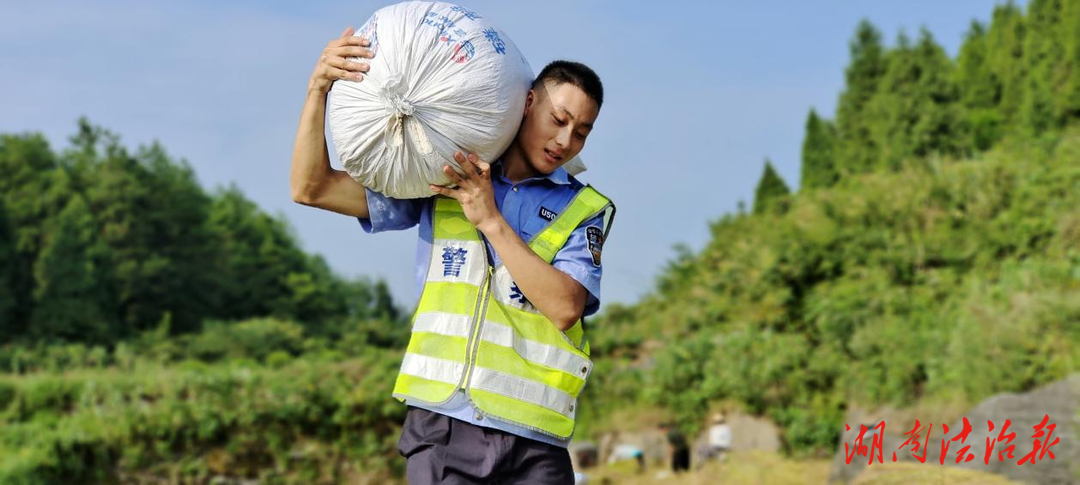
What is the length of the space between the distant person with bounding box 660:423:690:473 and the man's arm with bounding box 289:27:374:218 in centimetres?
1109

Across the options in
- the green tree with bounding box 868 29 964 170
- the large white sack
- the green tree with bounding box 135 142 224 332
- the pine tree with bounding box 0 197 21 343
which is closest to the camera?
the large white sack

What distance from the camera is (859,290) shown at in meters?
14.2

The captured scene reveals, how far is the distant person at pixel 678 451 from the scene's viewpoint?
13.3 metres

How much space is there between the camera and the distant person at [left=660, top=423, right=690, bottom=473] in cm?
1332

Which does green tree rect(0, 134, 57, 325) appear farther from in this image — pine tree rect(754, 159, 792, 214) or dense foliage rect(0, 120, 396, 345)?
pine tree rect(754, 159, 792, 214)

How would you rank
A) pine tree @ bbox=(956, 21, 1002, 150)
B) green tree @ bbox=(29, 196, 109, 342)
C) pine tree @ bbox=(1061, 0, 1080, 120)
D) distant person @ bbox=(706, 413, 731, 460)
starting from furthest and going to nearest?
green tree @ bbox=(29, 196, 109, 342)
pine tree @ bbox=(956, 21, 1002, 150)
pine tree @ bbox=(1061, 0, 1080, 120)
distant person @ bbox=(706, 413, 731, 460)

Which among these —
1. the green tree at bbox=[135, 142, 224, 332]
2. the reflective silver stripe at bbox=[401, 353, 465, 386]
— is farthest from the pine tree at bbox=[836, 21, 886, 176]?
the reflective silver stripe at bbox=[401, 353, 465, 386]

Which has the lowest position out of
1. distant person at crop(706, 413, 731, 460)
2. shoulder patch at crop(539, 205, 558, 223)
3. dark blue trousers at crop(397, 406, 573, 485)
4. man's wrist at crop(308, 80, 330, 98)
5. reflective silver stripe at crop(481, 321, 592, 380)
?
distant person at crop(706, 413, 731, 460)

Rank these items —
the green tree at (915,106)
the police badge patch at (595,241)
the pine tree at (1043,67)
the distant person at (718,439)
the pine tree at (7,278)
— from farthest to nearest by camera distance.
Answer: the pine tree at (7,278) < the green tree at (915,106) < the pine tree at (1043,67) < the distant person at (718,439) < the police badge patch at (595,241)

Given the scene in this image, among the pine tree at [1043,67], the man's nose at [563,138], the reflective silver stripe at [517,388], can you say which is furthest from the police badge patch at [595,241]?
the pine tree at [1043,67]

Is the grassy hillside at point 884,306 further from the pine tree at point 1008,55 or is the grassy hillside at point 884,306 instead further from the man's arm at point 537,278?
the man's arm at point 537,278

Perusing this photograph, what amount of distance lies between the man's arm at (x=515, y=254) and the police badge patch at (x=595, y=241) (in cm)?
11

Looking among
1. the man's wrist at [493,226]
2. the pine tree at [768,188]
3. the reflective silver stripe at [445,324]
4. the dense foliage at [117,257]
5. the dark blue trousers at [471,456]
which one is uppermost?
the pine tree at [768,188]

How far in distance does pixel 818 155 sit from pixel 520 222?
873 inches
